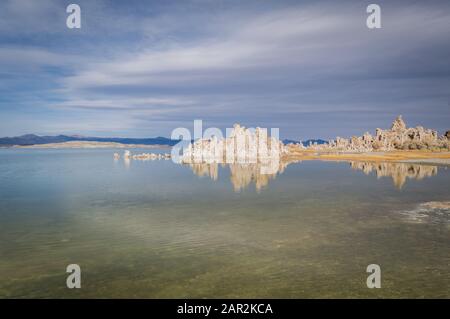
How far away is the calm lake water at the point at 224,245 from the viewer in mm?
13836

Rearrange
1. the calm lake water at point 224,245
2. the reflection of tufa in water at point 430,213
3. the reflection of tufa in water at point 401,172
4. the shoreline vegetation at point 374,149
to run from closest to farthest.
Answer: the calm lake water at point 224,245
the reflection of tufa in water at point 430,213
the reflection of tufa in water at point 401,172
the shoreline vegetation at point 374,149

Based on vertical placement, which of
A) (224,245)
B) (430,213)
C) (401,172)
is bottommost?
(224,245)

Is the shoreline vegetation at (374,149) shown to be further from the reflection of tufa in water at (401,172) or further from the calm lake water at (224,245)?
the calm lake water at (224,245)

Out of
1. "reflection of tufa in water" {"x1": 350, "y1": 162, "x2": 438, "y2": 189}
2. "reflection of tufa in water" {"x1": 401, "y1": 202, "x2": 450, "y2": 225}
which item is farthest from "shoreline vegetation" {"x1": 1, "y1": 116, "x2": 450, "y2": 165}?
"reflection of tufa in water" {"x1": 401, "y1": 202, "x2": 450, "y2": 225}

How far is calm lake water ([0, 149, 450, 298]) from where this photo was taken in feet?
45.4

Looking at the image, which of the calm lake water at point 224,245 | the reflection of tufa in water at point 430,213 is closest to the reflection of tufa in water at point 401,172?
the reflection of tufa in water at point 430,213

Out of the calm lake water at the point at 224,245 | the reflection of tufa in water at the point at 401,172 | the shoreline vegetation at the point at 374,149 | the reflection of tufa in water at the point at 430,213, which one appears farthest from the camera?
the shoreline vegetation at the point at 374,149

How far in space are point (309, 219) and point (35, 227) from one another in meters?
18.4

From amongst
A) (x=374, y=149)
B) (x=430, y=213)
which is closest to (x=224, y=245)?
(x=430, y=213)

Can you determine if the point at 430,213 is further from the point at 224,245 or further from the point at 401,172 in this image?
the point at 401,172

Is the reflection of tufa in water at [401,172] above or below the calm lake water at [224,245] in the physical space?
above

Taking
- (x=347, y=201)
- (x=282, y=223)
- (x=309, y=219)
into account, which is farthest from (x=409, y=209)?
(x=282, y=223)

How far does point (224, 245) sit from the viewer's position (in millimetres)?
19141
